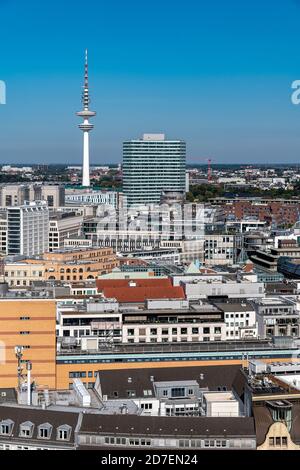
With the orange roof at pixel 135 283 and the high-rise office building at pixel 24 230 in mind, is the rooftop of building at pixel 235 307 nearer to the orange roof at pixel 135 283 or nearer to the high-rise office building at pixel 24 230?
the orange roof at pixel 135 283

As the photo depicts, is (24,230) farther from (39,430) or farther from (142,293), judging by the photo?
(39,430)

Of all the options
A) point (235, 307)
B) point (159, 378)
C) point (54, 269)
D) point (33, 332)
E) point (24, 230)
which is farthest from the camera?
point (24, 230)

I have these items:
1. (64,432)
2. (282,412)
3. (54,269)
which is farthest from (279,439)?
(54,269)

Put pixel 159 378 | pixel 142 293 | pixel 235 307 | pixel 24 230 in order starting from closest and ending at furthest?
pixel 159 378, pixel 235 307, pixel 142 293, pixel 24 230

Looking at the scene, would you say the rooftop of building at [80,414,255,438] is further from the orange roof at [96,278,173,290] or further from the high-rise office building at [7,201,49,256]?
the high-rise office building at [7,201,49,256]

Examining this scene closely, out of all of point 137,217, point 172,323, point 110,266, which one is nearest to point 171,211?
point 137,217

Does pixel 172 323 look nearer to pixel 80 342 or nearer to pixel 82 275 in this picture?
pixel 80 342

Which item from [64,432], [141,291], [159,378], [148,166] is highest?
[148,166]

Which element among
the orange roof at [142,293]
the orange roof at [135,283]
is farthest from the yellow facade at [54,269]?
the orange roof at [142,293]
